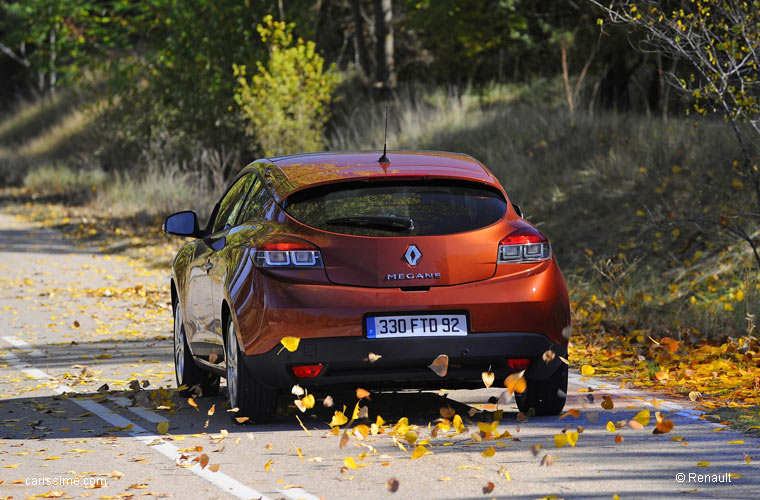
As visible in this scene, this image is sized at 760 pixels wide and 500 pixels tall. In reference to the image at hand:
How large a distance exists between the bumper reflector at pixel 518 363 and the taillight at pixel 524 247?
0.55m

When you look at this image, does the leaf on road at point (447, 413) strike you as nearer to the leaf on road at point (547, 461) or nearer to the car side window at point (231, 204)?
the leaf on road at point (547, 461)

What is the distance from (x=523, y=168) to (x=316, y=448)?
14.0 m

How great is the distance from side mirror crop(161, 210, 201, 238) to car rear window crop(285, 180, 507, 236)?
1504 mm

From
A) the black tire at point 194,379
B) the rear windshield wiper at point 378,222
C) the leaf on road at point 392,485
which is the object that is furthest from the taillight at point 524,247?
the black tire at point 194,379

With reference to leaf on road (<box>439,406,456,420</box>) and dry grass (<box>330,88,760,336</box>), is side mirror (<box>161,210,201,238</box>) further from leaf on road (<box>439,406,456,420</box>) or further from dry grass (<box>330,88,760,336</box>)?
dry grass (<box>330,88,760,336</box>)

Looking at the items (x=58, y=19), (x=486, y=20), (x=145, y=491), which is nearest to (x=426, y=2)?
(x=486, y=20)

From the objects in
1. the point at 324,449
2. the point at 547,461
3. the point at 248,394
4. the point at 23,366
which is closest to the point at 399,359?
the point at 324,449

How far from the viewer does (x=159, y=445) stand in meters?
7.38

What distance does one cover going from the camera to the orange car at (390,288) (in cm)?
728

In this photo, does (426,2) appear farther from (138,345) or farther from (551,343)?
(551,343)

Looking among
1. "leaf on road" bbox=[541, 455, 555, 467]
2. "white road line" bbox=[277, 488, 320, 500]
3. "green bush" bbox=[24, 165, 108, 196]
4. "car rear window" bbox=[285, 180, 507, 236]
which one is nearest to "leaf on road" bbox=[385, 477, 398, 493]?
"white road line" bbox=[277, 488, 320, 500]

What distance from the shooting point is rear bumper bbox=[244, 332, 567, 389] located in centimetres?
727

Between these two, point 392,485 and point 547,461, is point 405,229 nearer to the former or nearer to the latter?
point 547,461

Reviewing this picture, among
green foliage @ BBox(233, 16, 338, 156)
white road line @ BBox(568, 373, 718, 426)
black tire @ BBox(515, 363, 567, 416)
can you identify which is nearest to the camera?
black tire @ BBox(515, 363, 567, 416)
